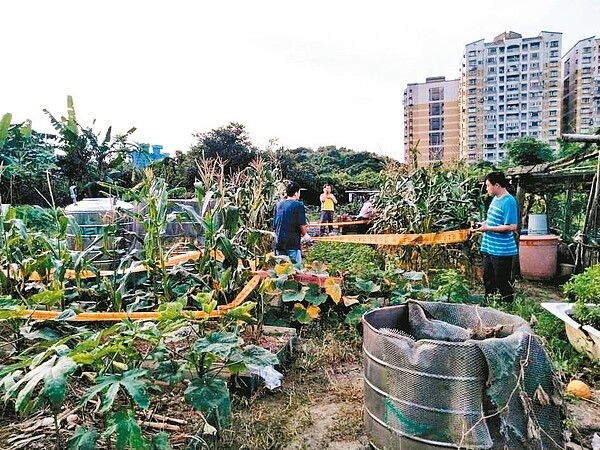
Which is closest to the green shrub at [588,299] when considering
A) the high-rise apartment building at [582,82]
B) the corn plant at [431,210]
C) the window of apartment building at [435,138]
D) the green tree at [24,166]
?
the corn plant at [431,210]

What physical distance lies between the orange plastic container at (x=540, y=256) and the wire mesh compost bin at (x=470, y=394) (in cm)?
524

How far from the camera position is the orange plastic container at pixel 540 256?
695cm

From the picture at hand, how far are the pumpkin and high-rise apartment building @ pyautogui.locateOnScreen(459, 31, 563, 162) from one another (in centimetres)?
3069

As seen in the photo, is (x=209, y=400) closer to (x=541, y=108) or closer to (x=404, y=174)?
(x=404, y=174)

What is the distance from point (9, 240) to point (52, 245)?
0.31 meters

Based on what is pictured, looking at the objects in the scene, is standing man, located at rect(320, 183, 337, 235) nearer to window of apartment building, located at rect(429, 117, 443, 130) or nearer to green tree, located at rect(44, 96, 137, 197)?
green tree, located at rect(44, 96, 137, 197)

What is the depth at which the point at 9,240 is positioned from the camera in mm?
3424

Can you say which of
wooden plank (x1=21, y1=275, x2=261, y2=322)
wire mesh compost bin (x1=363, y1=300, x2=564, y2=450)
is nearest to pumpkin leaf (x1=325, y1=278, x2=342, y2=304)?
wooden plank (x1=21, y1=275, x2=261, y2=322)

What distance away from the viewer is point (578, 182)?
6.80m

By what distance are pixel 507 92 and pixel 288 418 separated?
113ft

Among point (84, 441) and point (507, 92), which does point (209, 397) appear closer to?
point (84, 441)

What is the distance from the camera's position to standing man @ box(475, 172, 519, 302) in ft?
15.2

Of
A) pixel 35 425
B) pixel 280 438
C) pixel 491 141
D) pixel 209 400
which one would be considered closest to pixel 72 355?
pixel 209 400

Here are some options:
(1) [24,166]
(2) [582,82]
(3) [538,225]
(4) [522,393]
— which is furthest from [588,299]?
(2) [582,82]
